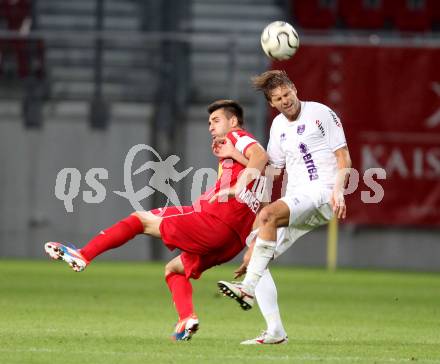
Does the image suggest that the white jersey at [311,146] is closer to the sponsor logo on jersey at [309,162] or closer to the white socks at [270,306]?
the sponsor logo on jersey at [309,162]

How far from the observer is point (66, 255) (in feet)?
25.5

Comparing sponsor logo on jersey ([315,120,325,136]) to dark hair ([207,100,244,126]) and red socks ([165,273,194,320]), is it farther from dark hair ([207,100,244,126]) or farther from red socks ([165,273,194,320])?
red socks ([165,273,194,320])

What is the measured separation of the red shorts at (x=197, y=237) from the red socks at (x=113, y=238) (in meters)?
0.19

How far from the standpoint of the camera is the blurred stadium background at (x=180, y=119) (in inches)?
710

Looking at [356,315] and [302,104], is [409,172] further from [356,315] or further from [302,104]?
[302,104]

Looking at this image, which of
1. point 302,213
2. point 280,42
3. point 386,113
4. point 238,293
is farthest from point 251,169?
point 386,113

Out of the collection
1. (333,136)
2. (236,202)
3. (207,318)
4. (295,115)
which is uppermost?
(295,115)

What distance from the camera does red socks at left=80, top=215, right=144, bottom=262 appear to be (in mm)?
7949

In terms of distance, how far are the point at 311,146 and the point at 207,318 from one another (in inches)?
110

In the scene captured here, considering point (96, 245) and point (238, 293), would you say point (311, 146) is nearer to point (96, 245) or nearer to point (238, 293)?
point (238, 293)

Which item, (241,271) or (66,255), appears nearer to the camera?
(66,255)

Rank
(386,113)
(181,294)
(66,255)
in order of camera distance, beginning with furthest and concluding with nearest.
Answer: (386,113) → (181,294) → (66,255)

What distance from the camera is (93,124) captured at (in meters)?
18.4

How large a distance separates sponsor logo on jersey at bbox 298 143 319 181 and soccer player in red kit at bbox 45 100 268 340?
39 centimetres
